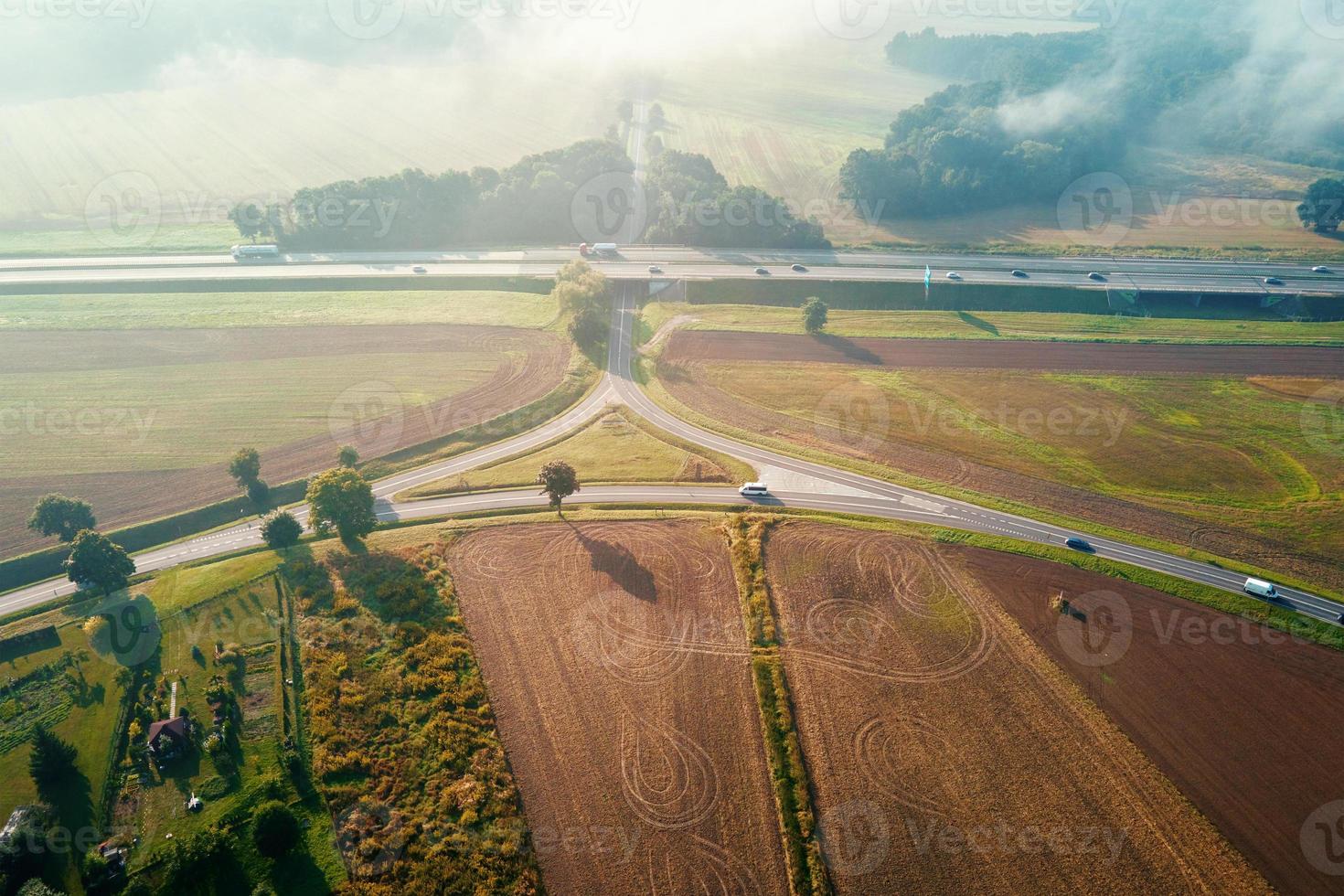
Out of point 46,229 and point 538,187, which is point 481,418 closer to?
point 538,187

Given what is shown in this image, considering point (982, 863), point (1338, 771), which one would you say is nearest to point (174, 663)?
point (982, 863)

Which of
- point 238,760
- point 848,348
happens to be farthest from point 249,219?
point 238,760

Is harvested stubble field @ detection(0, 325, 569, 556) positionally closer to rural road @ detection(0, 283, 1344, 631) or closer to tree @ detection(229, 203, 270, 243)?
rural road @ detection(0, 283, 1344, 631)

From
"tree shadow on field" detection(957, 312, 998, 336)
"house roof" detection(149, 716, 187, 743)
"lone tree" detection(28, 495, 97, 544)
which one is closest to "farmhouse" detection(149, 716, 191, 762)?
"house roof" detection(149, 716, 187, 743)

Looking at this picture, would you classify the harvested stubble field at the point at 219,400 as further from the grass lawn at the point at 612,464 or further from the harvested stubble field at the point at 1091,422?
the harvested stubble field at the point at 1091,422

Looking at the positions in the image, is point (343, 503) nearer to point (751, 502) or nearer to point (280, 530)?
point (280, 530)

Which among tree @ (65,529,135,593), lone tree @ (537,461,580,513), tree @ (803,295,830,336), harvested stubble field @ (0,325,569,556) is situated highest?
tree @ (803,295,830,336)

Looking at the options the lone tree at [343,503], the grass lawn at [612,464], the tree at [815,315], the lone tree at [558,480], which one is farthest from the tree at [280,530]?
the tree at [815,315]
